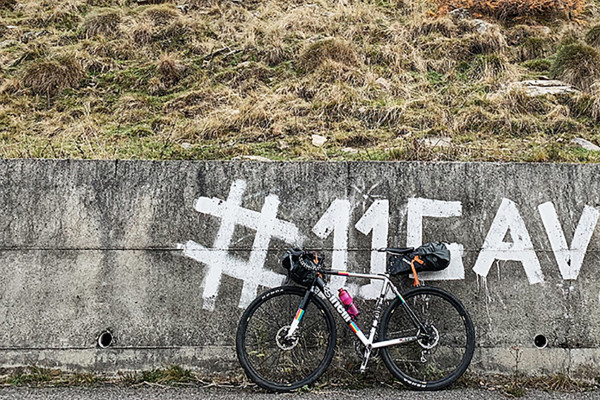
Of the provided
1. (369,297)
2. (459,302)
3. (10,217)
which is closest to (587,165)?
(459,302)

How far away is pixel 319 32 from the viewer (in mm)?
11297

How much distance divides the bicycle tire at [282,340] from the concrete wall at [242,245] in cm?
23

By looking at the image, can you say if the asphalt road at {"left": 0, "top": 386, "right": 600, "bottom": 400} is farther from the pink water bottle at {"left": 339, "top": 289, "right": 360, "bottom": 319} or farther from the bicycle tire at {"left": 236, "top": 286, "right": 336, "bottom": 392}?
the pink water bottle at {"left": 339, "top": 289, "right": 360, "bottom": 319}

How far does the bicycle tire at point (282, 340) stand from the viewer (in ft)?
12.7

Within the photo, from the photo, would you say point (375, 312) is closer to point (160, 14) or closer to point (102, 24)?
point (160, 14)

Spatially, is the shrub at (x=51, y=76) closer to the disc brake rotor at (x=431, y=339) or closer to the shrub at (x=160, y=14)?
the shrub at (x=160, y=14)

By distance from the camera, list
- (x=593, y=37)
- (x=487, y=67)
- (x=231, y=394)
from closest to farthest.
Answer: (x=231, y=394) → (x=487, y=67) → (x=593, y=37)

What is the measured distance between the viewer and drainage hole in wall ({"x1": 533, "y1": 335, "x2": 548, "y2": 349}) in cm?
416

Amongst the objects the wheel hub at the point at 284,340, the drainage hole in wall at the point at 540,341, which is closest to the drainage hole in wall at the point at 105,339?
the wheel hub at the point at 284,340

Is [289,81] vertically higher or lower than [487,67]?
lower

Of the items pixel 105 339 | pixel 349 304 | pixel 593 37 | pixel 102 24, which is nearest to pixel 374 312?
pixel 349 304

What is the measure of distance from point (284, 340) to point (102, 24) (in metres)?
11.0

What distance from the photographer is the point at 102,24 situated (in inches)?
464

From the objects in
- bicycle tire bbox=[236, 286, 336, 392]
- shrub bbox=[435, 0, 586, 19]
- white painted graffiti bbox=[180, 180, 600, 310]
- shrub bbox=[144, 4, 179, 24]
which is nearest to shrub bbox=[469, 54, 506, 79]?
shrub bbox=[435, 0, 586, 19]
